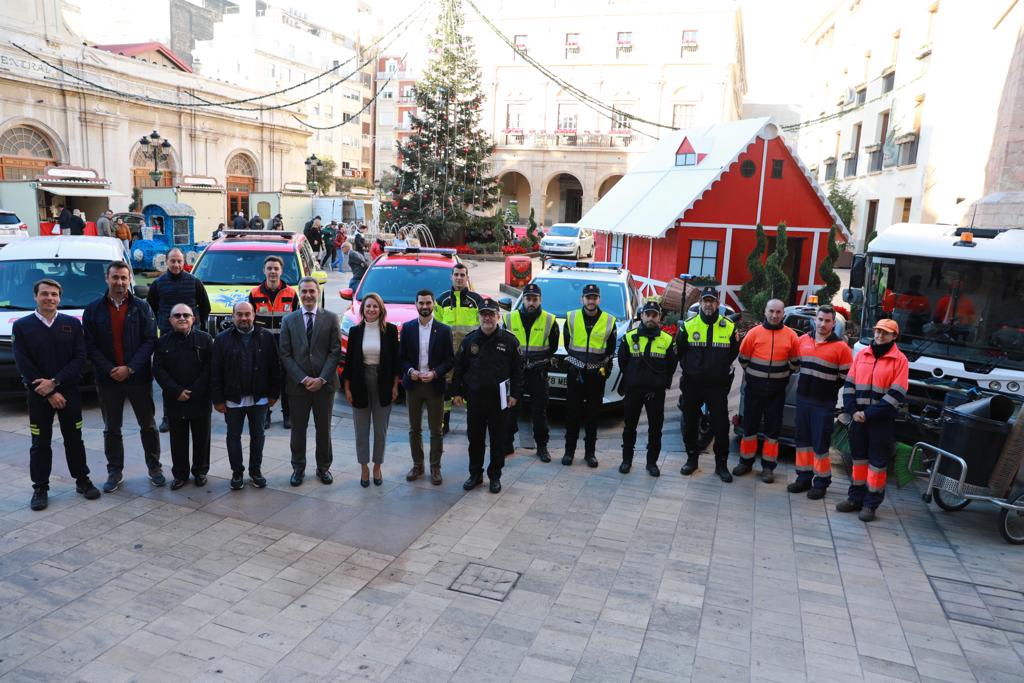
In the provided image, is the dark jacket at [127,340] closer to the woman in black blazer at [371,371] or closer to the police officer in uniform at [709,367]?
the woman in black blazer at [371,371]

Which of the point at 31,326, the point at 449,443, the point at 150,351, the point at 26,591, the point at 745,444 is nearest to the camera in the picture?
the point at 26,591

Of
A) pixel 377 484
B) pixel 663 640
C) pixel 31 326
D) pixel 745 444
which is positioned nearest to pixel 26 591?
pixel 31 326

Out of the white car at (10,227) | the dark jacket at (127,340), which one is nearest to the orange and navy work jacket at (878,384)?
the dark jacket at (127,340)

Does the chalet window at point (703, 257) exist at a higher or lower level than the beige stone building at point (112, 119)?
lower

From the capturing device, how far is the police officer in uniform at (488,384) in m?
6.80

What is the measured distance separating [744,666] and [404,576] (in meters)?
2.40

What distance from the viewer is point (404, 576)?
5.17m

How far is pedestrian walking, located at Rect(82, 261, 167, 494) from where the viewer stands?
6.31 meters

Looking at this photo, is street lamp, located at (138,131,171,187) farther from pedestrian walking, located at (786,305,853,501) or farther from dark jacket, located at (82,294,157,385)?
pedestrian walking, located at (786,305,853,501)

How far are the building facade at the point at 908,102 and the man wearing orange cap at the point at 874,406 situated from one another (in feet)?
32.4

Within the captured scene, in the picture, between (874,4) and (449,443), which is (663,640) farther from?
(874,4)

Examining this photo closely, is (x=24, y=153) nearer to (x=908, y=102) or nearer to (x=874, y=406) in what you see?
(x=908, y=102)

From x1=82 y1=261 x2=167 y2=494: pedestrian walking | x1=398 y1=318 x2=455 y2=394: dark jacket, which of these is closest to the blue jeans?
x1=82 y1=261 x2=167 y2=494: pedestrian walking

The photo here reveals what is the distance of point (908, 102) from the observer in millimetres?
23594
